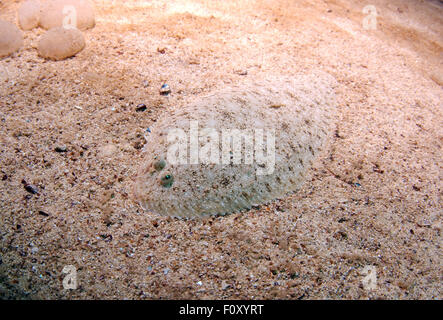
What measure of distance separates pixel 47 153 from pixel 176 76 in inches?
71.1

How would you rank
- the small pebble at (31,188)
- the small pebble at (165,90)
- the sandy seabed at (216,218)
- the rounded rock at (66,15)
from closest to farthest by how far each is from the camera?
the sandy seabed at (216,218) < the small pebble at (31,188) < the small pebble at (165,90) < the rounded rock at (66,15)

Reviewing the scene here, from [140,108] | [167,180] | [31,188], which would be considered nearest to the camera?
[167,180]

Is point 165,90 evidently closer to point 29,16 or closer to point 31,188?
point 31,188

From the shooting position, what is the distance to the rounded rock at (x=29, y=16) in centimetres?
413

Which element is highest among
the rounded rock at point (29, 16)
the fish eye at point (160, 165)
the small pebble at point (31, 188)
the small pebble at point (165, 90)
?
the rounded rock at point (29, 16)

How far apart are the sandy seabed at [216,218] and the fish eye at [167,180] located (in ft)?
1.12

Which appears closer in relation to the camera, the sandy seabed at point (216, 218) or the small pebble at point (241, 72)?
the sandy seabed at point (216, 218)

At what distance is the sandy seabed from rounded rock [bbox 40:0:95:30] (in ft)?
0.58

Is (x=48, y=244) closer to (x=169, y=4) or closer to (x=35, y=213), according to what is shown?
(x=35, y=213)

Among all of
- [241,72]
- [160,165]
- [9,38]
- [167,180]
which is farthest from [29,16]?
[167,180]

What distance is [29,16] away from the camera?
13.6 feet

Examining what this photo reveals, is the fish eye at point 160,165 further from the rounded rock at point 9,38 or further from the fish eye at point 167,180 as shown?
the rounded rock at point 9,38

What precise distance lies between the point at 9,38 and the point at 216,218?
12.9 feet

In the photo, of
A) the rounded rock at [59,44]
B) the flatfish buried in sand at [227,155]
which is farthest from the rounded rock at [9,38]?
the flatfish buried in sand at [227,155]
